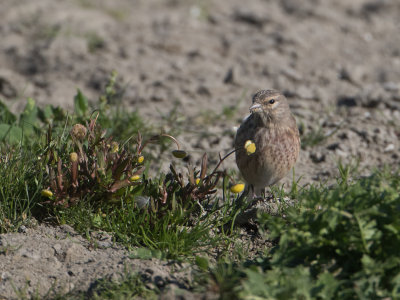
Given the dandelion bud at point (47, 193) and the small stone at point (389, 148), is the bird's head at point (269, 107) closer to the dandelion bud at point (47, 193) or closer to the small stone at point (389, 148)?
the small stone at point (389, 148)

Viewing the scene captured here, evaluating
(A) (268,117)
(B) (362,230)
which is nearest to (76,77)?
(A) (268,117)

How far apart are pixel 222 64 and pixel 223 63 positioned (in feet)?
0.15

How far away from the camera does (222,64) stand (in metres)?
8.24

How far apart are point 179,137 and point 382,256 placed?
3.26 m

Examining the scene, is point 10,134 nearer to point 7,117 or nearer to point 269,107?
point 7,117

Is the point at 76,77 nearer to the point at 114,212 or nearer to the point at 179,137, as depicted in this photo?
the point at 179,137

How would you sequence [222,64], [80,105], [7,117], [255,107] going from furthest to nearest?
[222,64] < [80,105] < [7,117] < [255,107]

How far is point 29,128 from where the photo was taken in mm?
5410

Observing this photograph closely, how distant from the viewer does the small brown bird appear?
513 cm

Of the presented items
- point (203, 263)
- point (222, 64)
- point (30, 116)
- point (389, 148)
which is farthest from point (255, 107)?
point (222, 64)

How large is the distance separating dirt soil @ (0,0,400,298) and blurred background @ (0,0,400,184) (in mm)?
16

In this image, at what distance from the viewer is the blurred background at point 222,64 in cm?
641

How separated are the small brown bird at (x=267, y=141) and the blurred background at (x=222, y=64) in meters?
0.54

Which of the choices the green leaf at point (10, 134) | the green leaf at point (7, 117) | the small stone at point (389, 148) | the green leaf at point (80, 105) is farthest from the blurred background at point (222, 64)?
the green leaf at point (10, 134)
